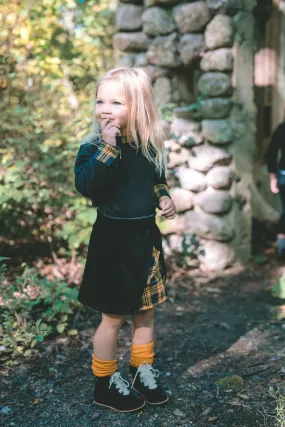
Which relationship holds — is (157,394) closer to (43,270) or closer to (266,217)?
(43,270)

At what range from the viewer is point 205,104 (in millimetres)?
4078

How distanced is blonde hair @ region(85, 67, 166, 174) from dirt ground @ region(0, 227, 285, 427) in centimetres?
117

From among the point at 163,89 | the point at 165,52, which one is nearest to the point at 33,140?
the point at 163,89

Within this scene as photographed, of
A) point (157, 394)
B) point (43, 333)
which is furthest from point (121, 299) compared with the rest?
point (43, 333)

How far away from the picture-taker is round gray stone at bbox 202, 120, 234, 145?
407 centimetres

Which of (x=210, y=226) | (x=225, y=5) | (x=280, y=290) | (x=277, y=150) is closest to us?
(x=280, y=290)

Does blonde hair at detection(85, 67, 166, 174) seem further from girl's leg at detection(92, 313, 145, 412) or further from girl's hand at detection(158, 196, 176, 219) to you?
girl's leg at detection(92, 313, 145, 412)

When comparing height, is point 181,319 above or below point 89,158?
below

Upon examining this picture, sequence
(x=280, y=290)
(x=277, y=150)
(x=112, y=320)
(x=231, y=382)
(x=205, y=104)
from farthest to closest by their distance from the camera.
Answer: (x=277, y=150)
(x=205, y=104)
(x=280, y=290)
(x=231, y=382)
(x=112, y=320)

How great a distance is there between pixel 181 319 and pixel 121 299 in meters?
1.41

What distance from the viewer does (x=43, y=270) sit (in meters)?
3.96

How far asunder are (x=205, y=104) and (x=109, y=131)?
232cm

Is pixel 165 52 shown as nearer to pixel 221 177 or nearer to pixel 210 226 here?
pixel 221 177

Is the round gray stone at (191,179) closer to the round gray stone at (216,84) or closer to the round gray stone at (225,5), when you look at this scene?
the round gray stone at (216,84)
